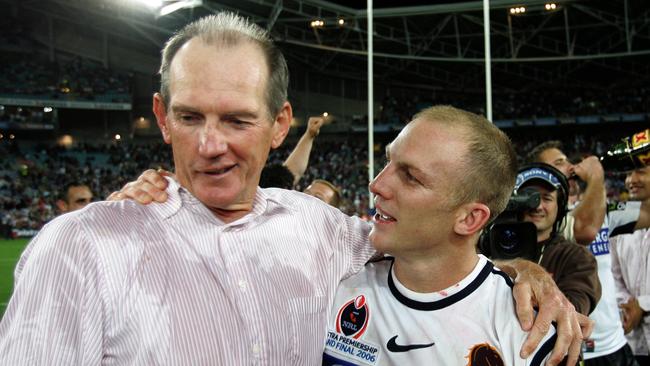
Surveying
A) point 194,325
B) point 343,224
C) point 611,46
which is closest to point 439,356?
point 343,224

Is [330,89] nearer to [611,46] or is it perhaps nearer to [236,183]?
[611,46]

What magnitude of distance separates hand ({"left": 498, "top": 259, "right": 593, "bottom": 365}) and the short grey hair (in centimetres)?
83

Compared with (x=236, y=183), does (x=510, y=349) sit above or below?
below

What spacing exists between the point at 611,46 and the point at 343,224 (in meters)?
27.2

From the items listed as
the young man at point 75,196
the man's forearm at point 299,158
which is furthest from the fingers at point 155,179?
the young man at point 75,196

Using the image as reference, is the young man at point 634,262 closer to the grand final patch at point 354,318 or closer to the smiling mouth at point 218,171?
the grand final patch at point 354,318

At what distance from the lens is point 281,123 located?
5.48 ft

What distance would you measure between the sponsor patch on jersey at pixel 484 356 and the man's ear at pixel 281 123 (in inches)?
30.6

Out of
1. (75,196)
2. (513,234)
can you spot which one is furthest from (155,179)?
(75,196)

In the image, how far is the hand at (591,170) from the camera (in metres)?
3.05

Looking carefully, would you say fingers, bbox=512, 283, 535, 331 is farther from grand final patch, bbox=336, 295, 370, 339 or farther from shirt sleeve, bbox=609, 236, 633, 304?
shirt sleeve, bbox=609, 236, 633, 304

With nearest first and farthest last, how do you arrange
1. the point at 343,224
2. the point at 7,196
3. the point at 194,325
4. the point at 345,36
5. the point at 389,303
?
the point at 194,325
the point at 389,303
the point at 343,224
the point at 7,196
the point at 345,36

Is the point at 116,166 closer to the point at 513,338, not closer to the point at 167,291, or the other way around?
the point at 167,291

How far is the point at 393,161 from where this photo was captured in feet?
5.80
